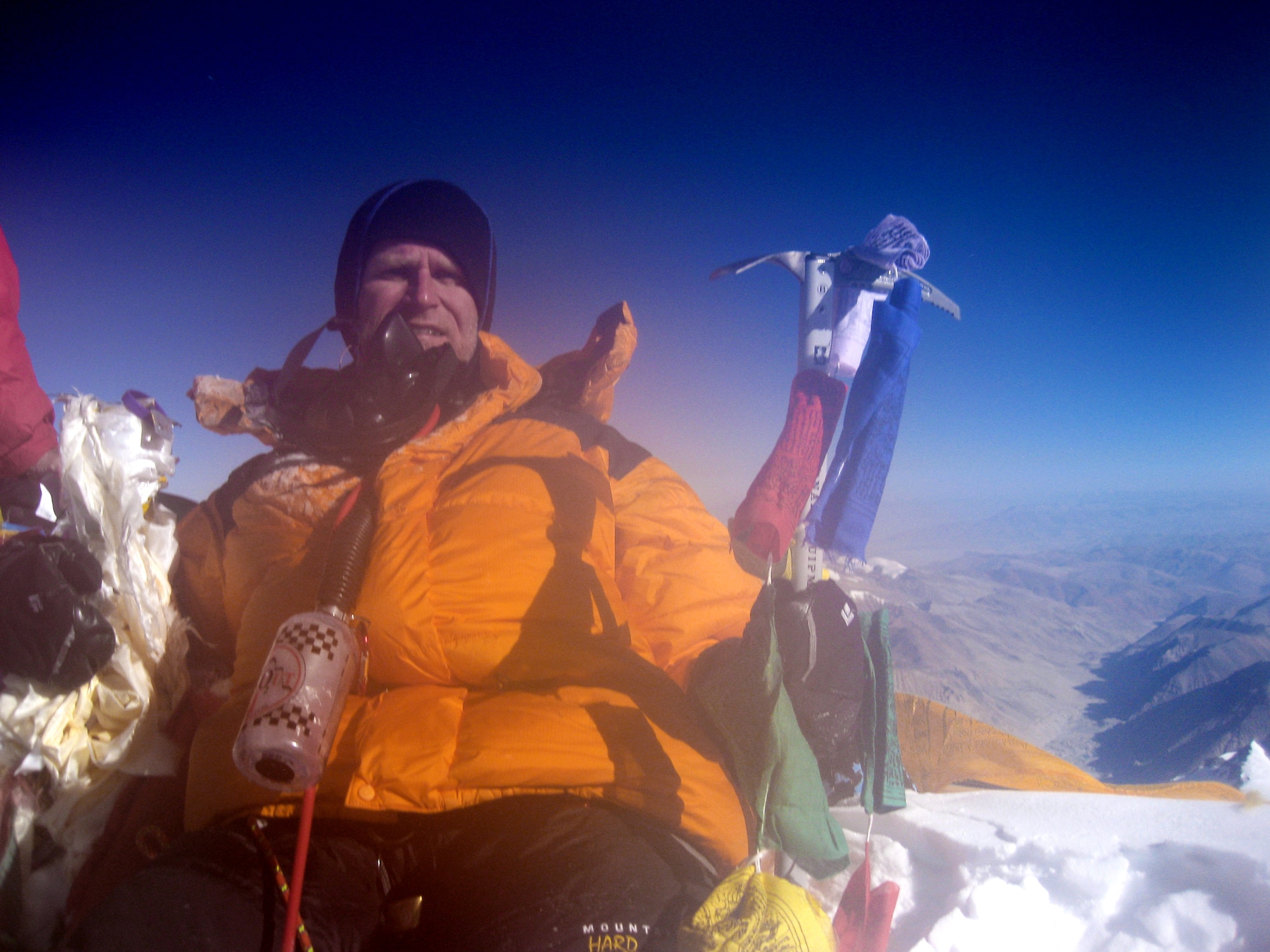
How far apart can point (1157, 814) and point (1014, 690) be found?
4.84 metres

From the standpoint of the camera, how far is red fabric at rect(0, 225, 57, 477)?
1.33 meters

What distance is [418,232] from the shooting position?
2.04m

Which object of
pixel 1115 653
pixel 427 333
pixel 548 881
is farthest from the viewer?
pixel 1115 653

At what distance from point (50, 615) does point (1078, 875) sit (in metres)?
2.67

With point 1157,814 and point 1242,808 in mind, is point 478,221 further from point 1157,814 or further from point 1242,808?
point 1242,808

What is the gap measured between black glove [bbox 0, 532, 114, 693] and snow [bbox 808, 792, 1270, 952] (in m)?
2.09

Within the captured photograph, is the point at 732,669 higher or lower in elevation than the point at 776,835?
higher

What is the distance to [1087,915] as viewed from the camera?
1256 mm

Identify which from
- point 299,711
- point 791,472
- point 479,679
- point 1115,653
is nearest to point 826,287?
point 791,472

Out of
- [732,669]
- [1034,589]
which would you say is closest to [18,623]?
[732,669]

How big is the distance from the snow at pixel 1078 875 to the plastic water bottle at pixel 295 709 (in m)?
1.48

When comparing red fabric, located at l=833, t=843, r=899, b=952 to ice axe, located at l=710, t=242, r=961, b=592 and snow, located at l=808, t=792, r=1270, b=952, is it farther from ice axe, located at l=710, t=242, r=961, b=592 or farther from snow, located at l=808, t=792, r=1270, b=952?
ice axe, located at l=710, t=242, r=961, b=592

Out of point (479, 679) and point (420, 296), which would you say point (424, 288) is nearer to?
point (420, 296)

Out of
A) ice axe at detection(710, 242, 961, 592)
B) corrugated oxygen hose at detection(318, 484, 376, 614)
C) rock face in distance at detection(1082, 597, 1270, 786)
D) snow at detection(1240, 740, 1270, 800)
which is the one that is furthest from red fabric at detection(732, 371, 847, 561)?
rock face in distance at detection(1082, 597, 1270, 786)
